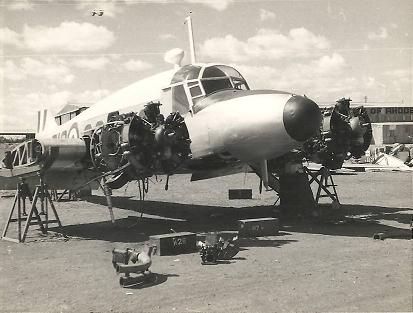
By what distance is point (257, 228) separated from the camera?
11500 mm

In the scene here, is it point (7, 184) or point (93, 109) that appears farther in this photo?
point (7, 184)

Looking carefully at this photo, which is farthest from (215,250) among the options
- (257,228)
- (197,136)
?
(197,136)

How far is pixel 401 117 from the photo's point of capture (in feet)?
258

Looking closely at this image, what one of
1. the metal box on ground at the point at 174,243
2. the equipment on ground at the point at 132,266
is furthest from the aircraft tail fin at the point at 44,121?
the equipment on ground at the point at 132,266

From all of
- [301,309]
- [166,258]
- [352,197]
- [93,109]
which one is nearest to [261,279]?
[301,309]

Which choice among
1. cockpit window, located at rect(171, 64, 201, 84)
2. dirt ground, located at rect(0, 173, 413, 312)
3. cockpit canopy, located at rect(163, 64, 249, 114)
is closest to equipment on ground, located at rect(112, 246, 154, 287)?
dirt ground, located at rect(0, 173, 413, 312)

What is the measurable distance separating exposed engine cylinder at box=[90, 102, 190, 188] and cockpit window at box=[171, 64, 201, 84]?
6.82ft

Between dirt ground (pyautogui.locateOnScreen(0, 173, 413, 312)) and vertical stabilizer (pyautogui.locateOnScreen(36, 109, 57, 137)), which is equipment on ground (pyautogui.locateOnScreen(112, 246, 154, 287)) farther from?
vertical stabilizer (pyautogui.locateOnScreen(36, 109, 57, 137))

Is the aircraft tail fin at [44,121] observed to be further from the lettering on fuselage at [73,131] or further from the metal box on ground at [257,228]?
the metal box on ground at [257,228]

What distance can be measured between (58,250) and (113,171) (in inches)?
87.1

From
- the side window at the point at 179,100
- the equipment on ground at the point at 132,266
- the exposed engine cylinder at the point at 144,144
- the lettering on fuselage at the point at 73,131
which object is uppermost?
the side window at the point at 179,100

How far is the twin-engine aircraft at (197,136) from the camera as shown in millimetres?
10625

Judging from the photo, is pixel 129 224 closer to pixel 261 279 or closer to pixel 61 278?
pixel 61 278

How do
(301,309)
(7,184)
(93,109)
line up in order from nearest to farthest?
(301,309) → (93,109) → (7,184)
